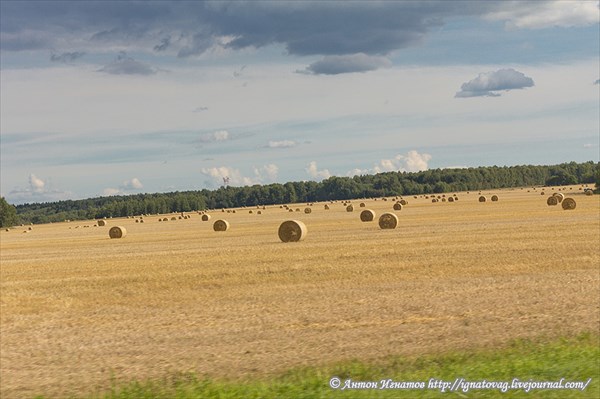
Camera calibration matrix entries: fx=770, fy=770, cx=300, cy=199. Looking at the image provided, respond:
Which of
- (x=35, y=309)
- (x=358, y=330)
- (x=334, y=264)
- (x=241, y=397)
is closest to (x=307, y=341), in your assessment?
(x=358, y=330)

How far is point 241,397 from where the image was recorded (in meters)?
11.2

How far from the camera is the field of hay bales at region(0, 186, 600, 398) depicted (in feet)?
49.3

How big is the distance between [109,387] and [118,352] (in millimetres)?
3421

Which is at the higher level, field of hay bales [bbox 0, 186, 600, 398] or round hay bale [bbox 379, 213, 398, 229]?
round hay bale [bbox 379, 213, 398, 229]

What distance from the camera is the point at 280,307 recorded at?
20.8 metres

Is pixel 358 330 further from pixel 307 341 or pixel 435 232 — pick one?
pixel 435 232
